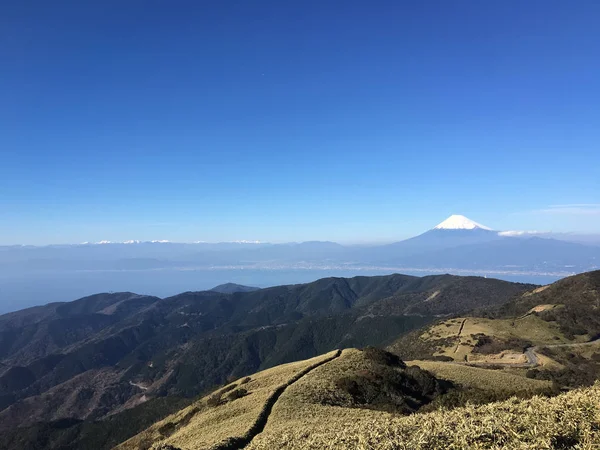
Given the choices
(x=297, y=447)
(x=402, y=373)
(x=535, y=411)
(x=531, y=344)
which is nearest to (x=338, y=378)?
(x=402, y=373)

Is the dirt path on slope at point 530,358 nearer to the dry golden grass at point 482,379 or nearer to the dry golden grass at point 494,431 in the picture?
the dry golden grass at point 482,379

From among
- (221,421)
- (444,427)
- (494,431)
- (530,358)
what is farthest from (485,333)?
(494,431)

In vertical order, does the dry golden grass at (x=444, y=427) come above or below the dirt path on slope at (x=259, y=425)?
above

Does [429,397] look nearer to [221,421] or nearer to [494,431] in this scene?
[221,421]

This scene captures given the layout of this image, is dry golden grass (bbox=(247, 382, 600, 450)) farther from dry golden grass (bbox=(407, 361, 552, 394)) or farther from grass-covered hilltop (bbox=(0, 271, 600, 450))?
dry golden grass (bbox=(407, 361, 552, 394))

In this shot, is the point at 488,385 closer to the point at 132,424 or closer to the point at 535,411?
the point at 535,411

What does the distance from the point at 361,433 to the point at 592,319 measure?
98.6 metres

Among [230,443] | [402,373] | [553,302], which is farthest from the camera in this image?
[553,302]

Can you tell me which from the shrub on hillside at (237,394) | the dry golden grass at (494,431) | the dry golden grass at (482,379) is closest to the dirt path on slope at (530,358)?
the dry golden grass at (482,379)

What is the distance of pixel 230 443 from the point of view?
22.2 m

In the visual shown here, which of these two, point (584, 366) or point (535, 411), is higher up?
point (535, 411)

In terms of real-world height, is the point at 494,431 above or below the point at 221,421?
above

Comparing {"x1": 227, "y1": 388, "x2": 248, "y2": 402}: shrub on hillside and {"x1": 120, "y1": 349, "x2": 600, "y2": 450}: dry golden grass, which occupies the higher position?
{"x1": 120, "y1": 349, "x2": 600, "y2": 450}: dry golden grass

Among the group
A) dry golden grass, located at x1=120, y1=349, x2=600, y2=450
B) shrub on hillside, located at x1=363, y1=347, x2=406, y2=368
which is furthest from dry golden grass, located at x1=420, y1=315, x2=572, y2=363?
dry golden grass, located at x1=120, y1=349, x2=600, y2=450
